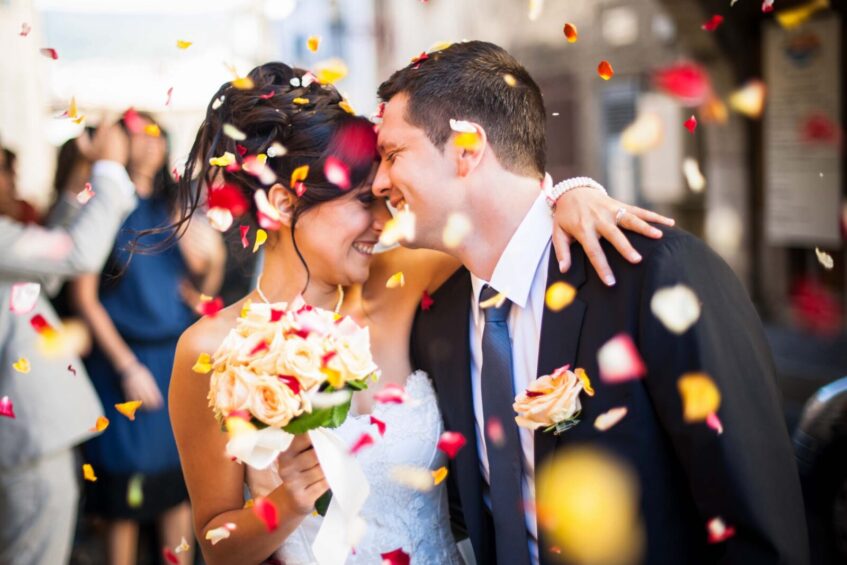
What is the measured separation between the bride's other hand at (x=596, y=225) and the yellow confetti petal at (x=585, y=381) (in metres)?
0.22

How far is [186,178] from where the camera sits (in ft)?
8.37

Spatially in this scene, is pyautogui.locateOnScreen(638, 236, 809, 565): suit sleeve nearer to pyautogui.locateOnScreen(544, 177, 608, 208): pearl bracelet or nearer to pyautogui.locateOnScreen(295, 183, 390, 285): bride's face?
pyautogui.locateOnScreen(544, 177, 608, 208): pearl bracelet

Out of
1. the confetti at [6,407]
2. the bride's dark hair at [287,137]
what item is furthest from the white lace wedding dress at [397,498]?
the confetti at [6,407]

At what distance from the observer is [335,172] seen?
2.43 m

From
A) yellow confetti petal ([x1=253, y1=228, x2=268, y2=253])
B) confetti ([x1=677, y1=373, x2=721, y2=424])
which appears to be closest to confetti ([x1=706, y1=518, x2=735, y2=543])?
confetti ([x1=677, y1=373, x2=721, y2=424])

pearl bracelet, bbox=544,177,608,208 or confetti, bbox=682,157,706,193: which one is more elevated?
pearl bracelet, bbox=544,177,608,208

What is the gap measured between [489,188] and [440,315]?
0.41m

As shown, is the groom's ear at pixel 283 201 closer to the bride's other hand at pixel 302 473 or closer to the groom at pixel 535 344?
the groom at pixel 535 344

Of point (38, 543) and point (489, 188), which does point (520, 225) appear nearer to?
point (489, 188)

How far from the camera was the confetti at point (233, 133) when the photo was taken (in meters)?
2.45

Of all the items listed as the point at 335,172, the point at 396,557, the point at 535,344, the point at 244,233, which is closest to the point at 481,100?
the point at 335,172

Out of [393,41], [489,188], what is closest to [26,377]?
[489,188]

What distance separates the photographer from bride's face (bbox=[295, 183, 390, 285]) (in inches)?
96.7

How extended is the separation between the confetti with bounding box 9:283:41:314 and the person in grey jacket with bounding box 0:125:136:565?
0.01 m
